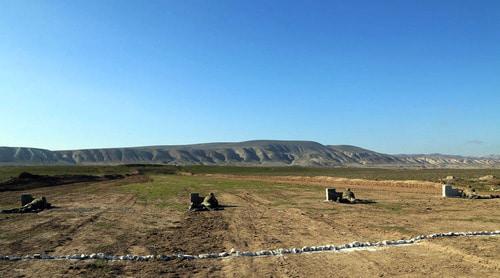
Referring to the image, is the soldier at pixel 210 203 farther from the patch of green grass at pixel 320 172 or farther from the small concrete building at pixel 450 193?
the patch of green grass at pixel 320 172

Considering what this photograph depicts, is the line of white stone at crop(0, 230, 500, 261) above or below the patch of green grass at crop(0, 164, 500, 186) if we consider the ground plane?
below

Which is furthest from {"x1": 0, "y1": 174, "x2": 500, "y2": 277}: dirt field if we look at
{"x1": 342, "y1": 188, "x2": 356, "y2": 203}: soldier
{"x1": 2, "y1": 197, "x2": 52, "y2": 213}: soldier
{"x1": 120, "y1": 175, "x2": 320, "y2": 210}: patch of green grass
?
{"x1": 120, "y1": 175, "x2": 320, "y2": 210}: patch of green grass

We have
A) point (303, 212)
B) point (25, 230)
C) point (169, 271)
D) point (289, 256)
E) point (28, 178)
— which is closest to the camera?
point (169, 271)

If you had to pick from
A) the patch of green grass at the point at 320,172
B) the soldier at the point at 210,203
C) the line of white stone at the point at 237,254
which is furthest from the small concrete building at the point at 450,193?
the patch of green grass at the point at 320,172

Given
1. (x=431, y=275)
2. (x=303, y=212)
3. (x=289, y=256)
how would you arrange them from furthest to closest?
(x=303, y=212) < (x=289, y=256) < (x=431, y=275)

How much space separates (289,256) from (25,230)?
14.2 meters

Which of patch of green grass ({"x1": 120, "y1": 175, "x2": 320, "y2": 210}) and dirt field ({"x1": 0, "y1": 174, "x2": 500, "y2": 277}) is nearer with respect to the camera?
dirt field ({"x1": 0, "y1": 174, "x2": 500, "y2": 277})

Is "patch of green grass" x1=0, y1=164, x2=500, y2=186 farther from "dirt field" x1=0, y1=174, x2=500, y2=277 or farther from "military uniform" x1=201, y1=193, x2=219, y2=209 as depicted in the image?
"military uniform" x1=201, y1=193, x2=219, y2=209

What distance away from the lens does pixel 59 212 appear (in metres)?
31.6

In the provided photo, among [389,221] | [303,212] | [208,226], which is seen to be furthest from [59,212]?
[389,221]

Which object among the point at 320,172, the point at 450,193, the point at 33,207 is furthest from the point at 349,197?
the point at 320,172

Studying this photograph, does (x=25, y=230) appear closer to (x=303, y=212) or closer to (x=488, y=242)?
(x=303, y=212)

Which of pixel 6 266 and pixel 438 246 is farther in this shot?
pixel 438 246

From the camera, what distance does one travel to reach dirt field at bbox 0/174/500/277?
14.5m
